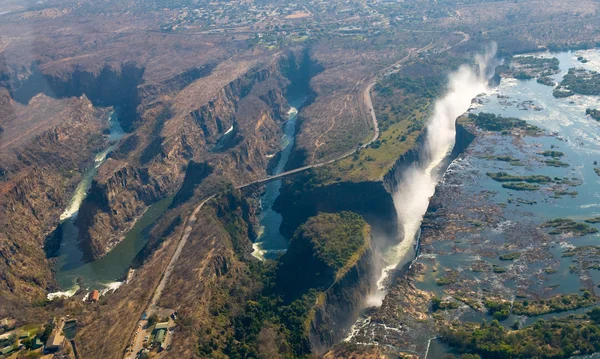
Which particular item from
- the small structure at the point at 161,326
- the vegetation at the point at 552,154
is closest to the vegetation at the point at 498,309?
the small structure at the point at 161,326

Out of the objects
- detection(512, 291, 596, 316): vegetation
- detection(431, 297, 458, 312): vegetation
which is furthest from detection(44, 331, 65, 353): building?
detection(512, 291, 596, 316): vegetation

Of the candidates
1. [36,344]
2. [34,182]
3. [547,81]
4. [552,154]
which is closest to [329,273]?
[36,344]

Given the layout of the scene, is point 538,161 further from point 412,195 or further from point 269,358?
point 269,358

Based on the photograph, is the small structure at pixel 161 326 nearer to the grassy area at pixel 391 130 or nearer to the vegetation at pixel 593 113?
the grassy area at pixel 391 130

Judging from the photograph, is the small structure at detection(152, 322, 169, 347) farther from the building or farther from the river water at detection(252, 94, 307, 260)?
the river water at detection(252, 94, 307, 260)

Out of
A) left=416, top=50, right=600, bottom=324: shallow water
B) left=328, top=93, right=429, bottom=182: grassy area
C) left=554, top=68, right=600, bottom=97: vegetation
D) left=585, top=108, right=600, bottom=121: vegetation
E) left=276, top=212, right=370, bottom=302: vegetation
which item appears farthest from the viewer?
left=554, top=68, right=600, bottom=97: vegetation

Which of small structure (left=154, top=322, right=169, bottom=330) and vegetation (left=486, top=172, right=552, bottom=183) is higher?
small structure (left=154, top=322, right=169, bottom=330)

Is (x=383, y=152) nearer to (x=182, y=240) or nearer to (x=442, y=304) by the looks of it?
(x=182, y=240)
